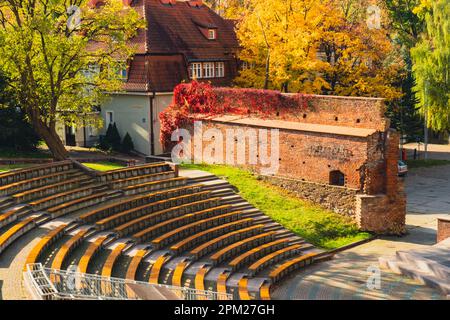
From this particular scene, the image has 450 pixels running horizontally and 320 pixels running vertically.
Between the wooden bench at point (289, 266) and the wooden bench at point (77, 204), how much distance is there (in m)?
6.97

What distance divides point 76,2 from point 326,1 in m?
17.7

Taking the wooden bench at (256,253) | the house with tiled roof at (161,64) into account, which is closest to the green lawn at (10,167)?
the house with tiled roof at (161,64)

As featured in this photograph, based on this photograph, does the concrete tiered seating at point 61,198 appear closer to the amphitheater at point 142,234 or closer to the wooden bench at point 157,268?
the amphitheater at point 142,234

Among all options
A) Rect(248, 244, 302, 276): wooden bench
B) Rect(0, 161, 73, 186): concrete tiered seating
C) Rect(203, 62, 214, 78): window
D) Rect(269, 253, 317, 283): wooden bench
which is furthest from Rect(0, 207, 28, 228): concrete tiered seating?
Rect(203, 62, 214, 78): window

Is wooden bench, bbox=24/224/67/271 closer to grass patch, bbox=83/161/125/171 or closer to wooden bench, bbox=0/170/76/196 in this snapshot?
wooden bench, bbox=0/170/76/196

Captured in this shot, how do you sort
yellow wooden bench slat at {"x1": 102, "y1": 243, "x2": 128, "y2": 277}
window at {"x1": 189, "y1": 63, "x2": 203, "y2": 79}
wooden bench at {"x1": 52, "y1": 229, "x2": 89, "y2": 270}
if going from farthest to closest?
window at {"x1": 189, "y1": 63, "x2": 203, "y2": 79}
yellow wooden bench slat at {"x1": 102, "y1": 243, "x2": 128, "y2": 277}
wooden bench at {"x1": 52, "y1": 229, "x2": 89, "y2": 270}

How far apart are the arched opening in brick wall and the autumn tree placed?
10528mm

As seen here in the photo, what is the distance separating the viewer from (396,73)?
4197cm

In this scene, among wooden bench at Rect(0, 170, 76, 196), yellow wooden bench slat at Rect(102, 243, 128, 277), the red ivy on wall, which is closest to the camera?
yellow wooden bench slat at Rect(102, 243, 128, 277)

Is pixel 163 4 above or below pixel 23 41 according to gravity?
above

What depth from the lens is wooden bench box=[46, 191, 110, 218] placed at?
2124 cm

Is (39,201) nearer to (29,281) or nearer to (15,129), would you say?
(29,281)

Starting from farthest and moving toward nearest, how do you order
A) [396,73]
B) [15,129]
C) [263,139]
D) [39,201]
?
[396,73] < [15,129] < [263,139] < [39,201]
